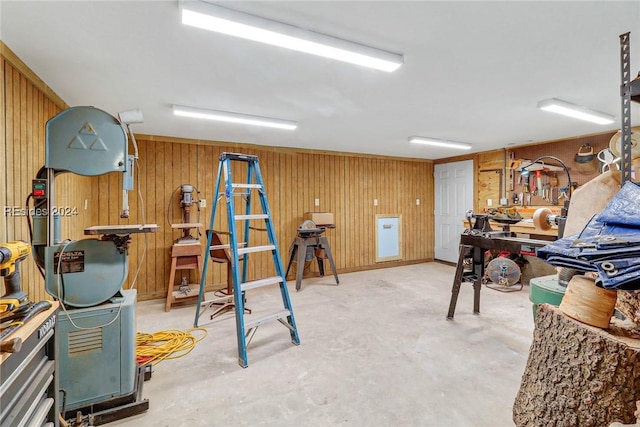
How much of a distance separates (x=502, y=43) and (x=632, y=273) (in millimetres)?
1683

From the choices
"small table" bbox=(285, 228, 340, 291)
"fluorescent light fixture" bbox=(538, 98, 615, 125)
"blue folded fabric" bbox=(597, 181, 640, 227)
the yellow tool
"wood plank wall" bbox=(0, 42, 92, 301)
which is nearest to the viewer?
"blue folded fabric" bbox=(597, 181, 640, 227)

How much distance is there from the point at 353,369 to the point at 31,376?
189cm

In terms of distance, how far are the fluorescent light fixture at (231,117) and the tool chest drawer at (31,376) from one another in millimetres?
2229

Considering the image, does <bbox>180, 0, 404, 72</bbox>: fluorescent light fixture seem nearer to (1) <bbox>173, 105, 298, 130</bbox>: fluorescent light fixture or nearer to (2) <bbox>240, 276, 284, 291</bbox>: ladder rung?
(1) <bbox>173, 105, 298, 130</bbox>: fluorescent light fixture

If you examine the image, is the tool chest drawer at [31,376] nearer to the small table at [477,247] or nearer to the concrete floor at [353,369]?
the concrete floor at [353,369]

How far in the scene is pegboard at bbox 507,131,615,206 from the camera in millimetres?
4168

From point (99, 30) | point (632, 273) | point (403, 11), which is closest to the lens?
point (632, 273)

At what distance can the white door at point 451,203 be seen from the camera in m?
5.83

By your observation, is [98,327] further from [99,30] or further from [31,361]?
[99,30]

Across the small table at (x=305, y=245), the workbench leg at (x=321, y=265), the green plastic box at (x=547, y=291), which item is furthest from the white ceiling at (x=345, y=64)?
the workbench leg at (x=321, y=265)

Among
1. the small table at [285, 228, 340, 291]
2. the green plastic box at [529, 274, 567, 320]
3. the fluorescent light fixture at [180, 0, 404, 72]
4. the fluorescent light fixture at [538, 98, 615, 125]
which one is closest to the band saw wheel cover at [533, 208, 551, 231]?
the green plastic box at [529, 274, 567, 320]

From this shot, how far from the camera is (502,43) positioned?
1.80 metres

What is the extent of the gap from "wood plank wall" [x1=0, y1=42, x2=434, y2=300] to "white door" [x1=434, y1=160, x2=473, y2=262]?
185 millimetres

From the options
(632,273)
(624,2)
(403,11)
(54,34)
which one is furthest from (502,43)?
(54,34)
